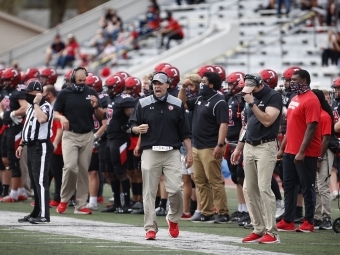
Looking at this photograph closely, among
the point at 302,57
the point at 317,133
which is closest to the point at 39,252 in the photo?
the point at 317,133

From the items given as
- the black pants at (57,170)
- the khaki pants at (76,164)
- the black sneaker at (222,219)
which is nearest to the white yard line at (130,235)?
the khaki pants at (76,164)

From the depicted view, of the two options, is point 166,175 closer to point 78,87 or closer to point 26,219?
point 26,219

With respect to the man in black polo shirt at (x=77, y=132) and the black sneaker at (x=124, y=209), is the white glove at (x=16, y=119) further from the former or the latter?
the black sneaker at (x=124, y=209)

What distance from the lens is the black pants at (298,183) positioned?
1409 cm

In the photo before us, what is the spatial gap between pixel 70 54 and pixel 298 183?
2090 centimetres

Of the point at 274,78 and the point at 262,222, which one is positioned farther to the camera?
the point at 274,78

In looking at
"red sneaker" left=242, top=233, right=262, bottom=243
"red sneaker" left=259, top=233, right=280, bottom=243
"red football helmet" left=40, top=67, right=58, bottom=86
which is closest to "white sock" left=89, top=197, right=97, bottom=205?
"red football helmet" left=40, top=67, right=58, bottom=86

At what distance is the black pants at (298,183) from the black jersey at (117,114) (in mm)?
3491

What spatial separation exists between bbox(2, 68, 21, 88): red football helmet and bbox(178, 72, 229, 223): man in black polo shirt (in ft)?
13.8

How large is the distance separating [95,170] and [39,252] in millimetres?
6164

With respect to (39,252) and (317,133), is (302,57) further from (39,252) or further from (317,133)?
(39,252)

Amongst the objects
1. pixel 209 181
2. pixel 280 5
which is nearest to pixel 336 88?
pixel 209 181

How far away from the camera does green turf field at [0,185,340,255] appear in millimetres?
12242

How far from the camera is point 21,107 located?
18.2 metres
